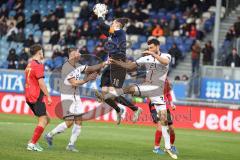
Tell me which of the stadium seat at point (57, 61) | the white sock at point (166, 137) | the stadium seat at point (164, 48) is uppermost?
the stadium seat at point (164, 48)

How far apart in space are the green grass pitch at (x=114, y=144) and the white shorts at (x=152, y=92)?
1.31m

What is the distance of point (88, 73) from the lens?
18.8 m

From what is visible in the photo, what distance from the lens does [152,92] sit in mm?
17750

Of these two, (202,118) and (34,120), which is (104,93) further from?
(202,118)

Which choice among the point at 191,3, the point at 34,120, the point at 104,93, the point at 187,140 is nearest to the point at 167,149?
the point at 104,93

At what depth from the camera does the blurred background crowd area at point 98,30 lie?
116 feet

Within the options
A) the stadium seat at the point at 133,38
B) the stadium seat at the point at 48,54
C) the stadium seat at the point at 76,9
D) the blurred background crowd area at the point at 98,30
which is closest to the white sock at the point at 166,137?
the blurred background crowd area at the point at 98,30

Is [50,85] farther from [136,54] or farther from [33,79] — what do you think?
[33,79]

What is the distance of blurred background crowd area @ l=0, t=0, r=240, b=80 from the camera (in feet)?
116

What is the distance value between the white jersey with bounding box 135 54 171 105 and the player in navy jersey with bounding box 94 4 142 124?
530mm

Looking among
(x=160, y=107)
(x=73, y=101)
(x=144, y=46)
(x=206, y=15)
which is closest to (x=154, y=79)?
(x=160, y=107)

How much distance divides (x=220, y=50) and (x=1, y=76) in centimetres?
1052

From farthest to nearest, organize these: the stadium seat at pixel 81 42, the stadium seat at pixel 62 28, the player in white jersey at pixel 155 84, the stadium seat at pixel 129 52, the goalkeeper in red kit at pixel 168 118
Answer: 1. the stadium seat at pixel 62 28
2. the stadium seat at pixel 81 42
3. the stadium seat at pixel 129 52
4. the goalkeeper in red kit at pixel 168 118
5. the player in white jersey at pixel 155 84

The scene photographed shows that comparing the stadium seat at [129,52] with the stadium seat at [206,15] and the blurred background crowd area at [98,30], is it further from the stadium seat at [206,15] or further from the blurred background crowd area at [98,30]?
the stadium seat at [206,15]
